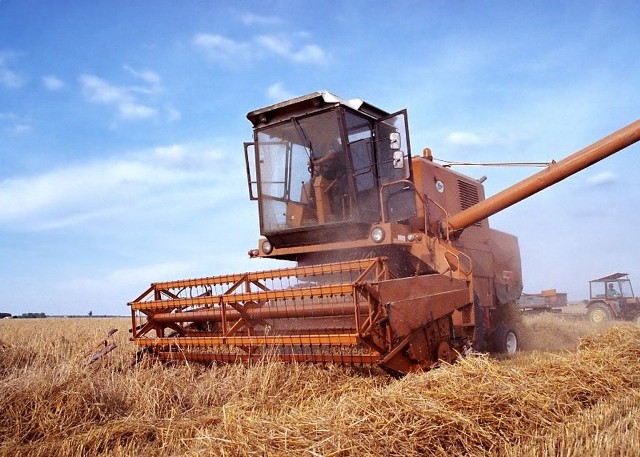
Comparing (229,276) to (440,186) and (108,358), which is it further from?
(440,186)

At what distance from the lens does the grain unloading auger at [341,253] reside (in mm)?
4570

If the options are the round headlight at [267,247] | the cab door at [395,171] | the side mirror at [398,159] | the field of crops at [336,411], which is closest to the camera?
the field of crops at [336,411]

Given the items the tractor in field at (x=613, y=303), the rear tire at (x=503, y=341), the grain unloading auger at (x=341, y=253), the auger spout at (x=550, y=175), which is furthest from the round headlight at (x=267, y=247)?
the tractor in field at (x=613, y=303)

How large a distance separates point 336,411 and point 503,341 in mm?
4719

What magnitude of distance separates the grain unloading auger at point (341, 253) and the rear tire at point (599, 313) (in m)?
10.3

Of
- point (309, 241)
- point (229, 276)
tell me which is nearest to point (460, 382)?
point (229, 276)

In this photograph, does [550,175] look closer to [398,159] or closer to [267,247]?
[398,159]

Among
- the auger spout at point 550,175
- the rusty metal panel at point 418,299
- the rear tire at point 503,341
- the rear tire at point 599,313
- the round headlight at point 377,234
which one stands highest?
the auger spout at point 550,175

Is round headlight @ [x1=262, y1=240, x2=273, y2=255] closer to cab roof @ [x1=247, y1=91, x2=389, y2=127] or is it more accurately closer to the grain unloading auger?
the grain unloading auger

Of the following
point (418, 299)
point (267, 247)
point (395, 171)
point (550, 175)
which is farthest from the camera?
point (267, 247)

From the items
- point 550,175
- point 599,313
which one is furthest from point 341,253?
point 599,313

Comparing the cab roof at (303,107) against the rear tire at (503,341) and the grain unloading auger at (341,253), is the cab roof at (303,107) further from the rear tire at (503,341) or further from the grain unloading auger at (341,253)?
the rear tire at (503,341)

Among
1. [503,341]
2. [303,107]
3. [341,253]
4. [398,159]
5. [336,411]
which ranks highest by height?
[303,107]

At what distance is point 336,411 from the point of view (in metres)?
2.95
